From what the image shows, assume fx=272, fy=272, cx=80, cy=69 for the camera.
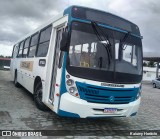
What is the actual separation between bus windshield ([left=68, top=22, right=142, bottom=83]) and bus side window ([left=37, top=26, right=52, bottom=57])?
2111mm

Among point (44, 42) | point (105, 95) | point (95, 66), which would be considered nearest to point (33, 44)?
point (44, 42)

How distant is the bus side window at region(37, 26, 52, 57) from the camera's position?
8.98 m

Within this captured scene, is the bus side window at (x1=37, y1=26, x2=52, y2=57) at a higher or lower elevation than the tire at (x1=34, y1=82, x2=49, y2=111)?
higher

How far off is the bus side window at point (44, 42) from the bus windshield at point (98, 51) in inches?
83.1

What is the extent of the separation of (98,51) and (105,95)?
116 centimetres

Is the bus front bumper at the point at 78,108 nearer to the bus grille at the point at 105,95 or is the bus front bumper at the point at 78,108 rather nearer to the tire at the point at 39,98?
the bus grille at the point at 105,95

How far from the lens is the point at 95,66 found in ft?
22.9

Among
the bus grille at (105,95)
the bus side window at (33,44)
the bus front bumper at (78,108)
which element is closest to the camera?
the bus front bumper at (78,108)

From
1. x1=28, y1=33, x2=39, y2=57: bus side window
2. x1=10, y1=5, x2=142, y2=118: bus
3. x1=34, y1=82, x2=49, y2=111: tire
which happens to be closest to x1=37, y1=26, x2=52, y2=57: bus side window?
x1=28, y1=33, x2=39, y2=57: bus side window

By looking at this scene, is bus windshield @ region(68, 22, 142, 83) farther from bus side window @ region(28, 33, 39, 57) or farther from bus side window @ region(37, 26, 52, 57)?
bus side window @ region(28, 33, 39, 57)

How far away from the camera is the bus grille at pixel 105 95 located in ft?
22.1

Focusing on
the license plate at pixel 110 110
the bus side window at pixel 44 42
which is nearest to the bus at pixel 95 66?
the license plate at pixel 110 110

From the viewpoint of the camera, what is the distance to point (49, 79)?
323 inches

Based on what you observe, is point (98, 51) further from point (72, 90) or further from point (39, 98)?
point (39, 98)
